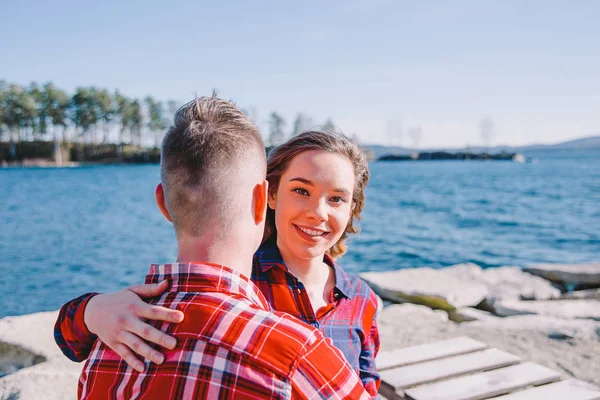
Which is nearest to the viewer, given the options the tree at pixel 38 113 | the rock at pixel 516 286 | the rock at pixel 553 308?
the rock at pixel 553 308

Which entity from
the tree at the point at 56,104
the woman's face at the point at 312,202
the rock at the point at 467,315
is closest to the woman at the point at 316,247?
the woman's face at the point at 312,202

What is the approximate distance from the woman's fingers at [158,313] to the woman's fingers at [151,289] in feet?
0.14

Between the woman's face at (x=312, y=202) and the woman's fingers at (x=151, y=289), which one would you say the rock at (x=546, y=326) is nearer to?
the woman's face at (x=312, y=202)

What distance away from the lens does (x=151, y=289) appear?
1358 mm

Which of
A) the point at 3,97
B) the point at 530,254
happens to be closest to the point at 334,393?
the point at 530,254

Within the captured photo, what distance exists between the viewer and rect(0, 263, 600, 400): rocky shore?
13.9 ft

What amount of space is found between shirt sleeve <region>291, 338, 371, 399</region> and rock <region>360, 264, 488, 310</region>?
615 centimetres

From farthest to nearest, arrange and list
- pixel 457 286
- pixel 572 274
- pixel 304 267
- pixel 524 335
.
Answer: pixel 572 274
pixel 457 286
pixel 524 335
pixel 304 267

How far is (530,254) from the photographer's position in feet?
51.4

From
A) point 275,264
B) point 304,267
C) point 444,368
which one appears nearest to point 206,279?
point 275,264

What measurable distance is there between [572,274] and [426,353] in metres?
6.03

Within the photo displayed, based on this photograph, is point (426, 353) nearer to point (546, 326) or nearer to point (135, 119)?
point (546, 326)

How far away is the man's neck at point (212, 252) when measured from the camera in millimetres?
1334

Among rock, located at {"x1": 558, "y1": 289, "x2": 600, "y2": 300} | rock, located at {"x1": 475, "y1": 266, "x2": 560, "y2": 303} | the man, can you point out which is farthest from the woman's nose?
rock, located at {"x1": 558, "y1": 289, "x2": 600, "y2": 300}
